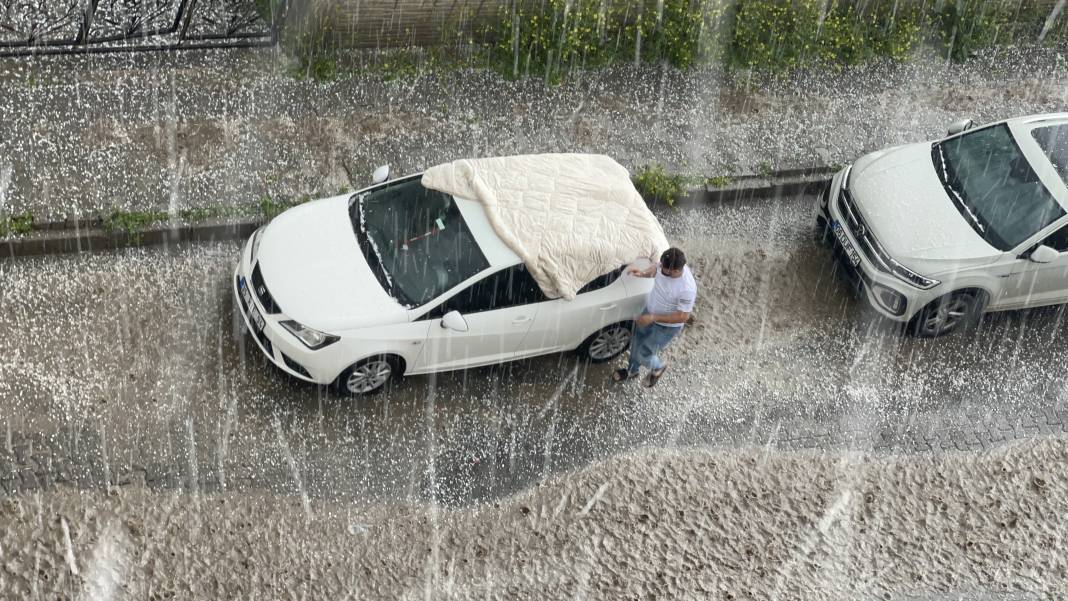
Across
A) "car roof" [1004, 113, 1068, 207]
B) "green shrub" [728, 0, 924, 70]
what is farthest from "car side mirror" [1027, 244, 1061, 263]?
"green shrub" [728, 0, 924, 70]

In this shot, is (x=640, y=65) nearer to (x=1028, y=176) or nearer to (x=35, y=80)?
(x=1028, y=176)

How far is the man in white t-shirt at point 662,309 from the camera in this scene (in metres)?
7.97

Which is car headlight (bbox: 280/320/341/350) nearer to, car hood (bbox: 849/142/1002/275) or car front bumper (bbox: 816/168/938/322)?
car front bumper (bbox: 816/168/938/322)

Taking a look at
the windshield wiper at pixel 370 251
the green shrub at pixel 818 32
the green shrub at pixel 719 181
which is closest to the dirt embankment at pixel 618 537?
the windshield wiper at pixel 370 251

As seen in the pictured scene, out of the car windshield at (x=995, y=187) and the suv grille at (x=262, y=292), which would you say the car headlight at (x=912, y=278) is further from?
the suv grille at (x=262, y=292)

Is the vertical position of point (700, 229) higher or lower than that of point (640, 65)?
lower

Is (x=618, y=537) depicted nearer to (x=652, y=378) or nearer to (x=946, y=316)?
(x=652, y=378)

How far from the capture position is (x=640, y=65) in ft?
39.4

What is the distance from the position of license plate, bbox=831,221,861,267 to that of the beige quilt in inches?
87.4

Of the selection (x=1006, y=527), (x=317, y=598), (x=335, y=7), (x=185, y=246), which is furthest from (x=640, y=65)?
(x=317, y=598)

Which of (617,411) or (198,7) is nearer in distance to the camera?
(617,411)

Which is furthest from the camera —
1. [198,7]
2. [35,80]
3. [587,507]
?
[198,7]

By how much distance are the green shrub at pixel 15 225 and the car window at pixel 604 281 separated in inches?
189

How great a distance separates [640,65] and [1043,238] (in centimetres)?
483
